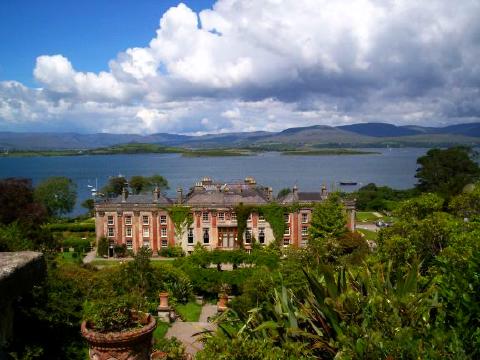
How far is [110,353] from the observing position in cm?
710

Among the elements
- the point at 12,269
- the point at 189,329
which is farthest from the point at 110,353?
the point at 189,329

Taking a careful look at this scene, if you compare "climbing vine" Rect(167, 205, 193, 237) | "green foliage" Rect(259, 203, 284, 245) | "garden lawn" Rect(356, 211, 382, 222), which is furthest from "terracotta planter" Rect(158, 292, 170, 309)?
"garden lawn" Rect(356, 211, 382, 222)

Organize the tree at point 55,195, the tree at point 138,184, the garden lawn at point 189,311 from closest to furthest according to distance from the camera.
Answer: the garden lawn at point 189,311 → the tree at point 55,195 → the tree at point 138,184

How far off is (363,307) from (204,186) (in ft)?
126

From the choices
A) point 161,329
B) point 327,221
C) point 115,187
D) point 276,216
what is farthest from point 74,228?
point 161,329

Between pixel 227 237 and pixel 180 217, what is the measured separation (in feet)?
14.2

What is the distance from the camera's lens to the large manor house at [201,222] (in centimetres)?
4000

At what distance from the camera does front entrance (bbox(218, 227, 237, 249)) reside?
40250mm

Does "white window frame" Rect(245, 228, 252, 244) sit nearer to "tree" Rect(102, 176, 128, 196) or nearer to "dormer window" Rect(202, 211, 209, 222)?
"dormer window" Rect(202, 211, 209, 222)

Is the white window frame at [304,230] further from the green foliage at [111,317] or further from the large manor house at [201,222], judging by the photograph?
the green foliage at [111,317]

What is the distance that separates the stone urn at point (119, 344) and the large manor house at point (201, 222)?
32525 mm

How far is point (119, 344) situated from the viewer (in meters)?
7.08

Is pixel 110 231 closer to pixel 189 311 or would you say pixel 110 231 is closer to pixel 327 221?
pixel 327 221

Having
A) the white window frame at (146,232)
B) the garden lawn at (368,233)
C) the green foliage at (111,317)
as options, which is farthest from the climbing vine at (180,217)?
the green foliage at (111,317)
